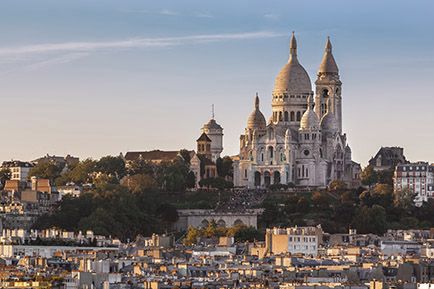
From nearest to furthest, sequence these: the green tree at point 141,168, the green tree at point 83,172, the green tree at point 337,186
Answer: the green tree at point 337,186, the green tree at point 141,168, the green tree at point 83,172

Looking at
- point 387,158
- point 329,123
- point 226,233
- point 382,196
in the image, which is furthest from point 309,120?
point 226,233

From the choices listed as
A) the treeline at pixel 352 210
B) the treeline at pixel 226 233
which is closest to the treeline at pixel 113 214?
the treeline at pixel 226 233

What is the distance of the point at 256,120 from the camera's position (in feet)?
623

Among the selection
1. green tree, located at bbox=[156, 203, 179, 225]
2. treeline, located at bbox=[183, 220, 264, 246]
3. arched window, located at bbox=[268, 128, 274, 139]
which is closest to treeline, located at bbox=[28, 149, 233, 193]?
green tree, located at bbox=[156, 203, 179, 225]

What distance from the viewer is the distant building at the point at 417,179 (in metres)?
173

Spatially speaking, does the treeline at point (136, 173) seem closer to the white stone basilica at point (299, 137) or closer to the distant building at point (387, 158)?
the white stone basilica at point (299, 137)

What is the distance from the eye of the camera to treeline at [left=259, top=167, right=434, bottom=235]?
516 feet

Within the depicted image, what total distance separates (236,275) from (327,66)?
94.8m

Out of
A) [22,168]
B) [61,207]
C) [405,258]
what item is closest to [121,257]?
[405,258]

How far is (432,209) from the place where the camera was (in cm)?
16575

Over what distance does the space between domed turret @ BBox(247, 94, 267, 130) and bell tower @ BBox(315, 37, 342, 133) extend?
4279 mm

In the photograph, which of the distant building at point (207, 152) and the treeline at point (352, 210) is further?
the distant building at point (207, 152)

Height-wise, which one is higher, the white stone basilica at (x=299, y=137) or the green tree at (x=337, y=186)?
the white stone basilica at (x=299, y=137)

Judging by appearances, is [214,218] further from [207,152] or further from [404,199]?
[207,152]
